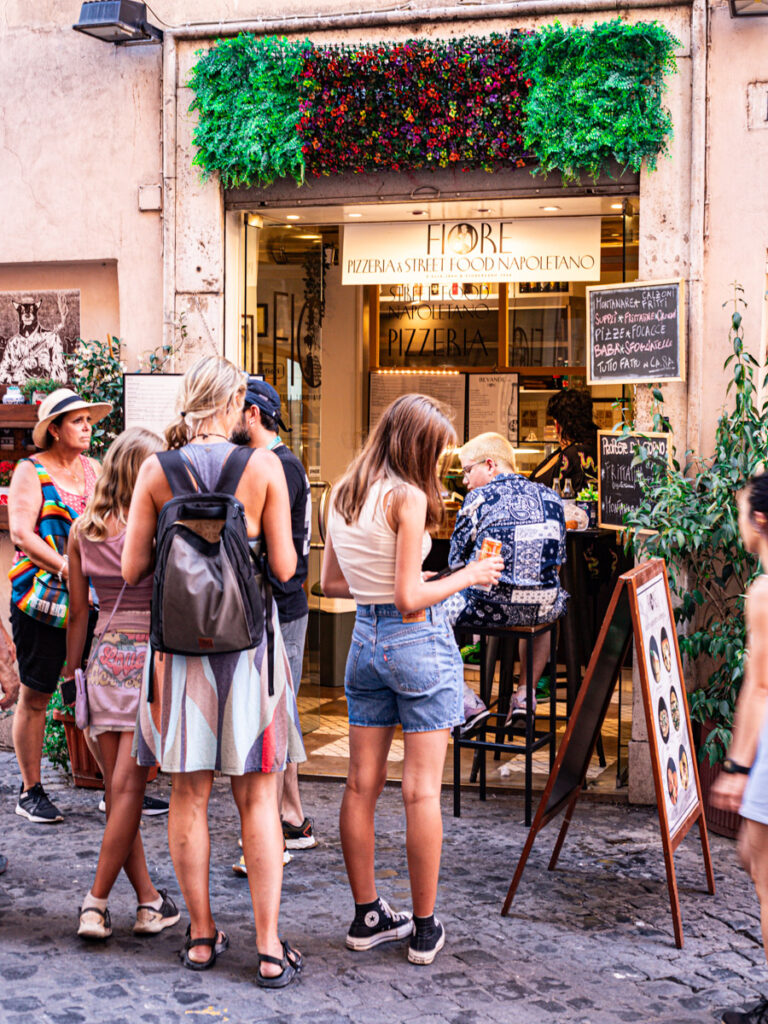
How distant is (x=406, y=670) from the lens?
3.82 metres

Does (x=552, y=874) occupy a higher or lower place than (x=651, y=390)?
lower

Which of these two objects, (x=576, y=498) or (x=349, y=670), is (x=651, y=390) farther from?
(x=349, y=670)

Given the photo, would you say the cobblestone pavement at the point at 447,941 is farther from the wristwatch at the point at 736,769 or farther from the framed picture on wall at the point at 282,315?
the framed picture on wall at the point at 282,315

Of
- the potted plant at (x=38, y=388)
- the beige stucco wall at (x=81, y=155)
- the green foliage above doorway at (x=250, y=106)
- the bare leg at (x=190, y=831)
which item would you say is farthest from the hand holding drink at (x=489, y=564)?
the potted plant at (x=38, y=388)

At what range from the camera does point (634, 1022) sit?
358cm

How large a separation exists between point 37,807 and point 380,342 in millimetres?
5869

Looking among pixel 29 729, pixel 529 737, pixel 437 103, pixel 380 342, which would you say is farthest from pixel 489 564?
pixel 380 342

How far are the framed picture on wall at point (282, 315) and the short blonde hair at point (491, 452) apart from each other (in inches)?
73.8

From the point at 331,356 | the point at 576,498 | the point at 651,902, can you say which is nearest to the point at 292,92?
the point at 576,498

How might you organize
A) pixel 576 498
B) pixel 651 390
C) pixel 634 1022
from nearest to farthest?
pixel 634 1022 < pixel 651 390 < pixel 576 498

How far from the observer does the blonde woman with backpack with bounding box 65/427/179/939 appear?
13.5 ft

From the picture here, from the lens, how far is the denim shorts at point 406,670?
151 inches

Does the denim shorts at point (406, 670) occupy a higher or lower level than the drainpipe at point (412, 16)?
lower

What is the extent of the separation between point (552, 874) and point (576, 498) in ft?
10.5
